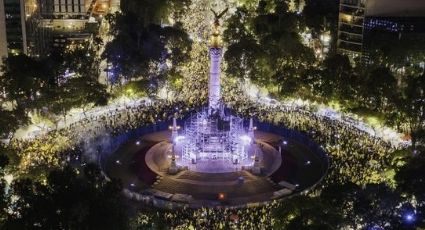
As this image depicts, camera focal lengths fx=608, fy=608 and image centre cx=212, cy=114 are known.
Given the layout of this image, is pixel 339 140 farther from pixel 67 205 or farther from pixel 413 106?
pixel 67 205

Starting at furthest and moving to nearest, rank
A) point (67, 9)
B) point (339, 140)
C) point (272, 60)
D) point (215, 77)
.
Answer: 1. point (67, 9)
2. point (272, 60)
3. point (339, 140)
4. point (215, 77)

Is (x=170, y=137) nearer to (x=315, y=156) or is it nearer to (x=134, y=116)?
(x=134, y=116)

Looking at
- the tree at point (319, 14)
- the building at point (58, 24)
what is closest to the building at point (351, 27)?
the tree at point (319, 14)

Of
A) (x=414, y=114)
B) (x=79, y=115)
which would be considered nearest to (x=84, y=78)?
(x=79, y=115)

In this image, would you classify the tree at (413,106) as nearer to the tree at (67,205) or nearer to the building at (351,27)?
the building at (351,27)

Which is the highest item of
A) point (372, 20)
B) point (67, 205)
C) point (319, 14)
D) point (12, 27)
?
point (319, 14)

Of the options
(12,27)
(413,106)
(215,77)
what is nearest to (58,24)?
(12,27)

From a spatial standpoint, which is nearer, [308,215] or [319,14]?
[308,215]
